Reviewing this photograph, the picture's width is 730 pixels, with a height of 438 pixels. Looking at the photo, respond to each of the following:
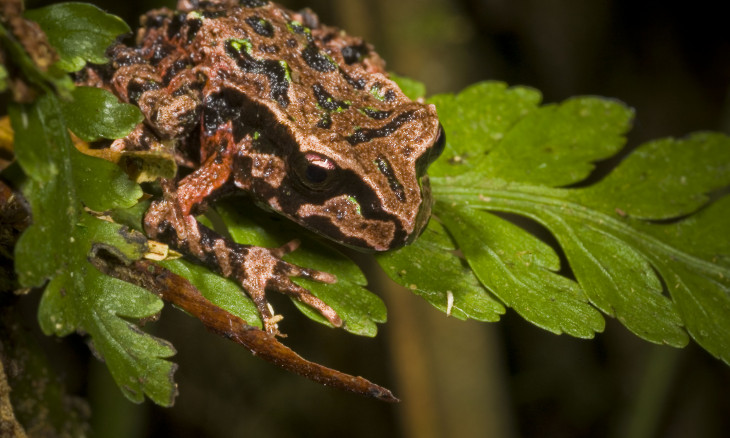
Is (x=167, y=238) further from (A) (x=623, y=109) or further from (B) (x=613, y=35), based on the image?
(B) (x=613, y=35)

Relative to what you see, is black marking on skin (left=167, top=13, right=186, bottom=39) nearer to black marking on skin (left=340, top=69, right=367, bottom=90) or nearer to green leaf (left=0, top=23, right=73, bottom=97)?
black marking on skin (left=340, top=69, right=367, bottom=90)

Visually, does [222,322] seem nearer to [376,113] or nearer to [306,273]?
[306,273]

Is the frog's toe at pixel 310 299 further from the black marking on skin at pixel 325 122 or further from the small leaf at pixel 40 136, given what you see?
the small leaf at pixel 40 136

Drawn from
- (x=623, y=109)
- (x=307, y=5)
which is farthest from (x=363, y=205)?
(x=307, y=5)

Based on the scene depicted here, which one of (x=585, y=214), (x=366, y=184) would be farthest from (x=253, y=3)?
(x=585, y=214)

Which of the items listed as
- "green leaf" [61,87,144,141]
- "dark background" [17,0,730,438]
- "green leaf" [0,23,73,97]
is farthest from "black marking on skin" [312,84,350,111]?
"dark background" [17,0,730,438]
